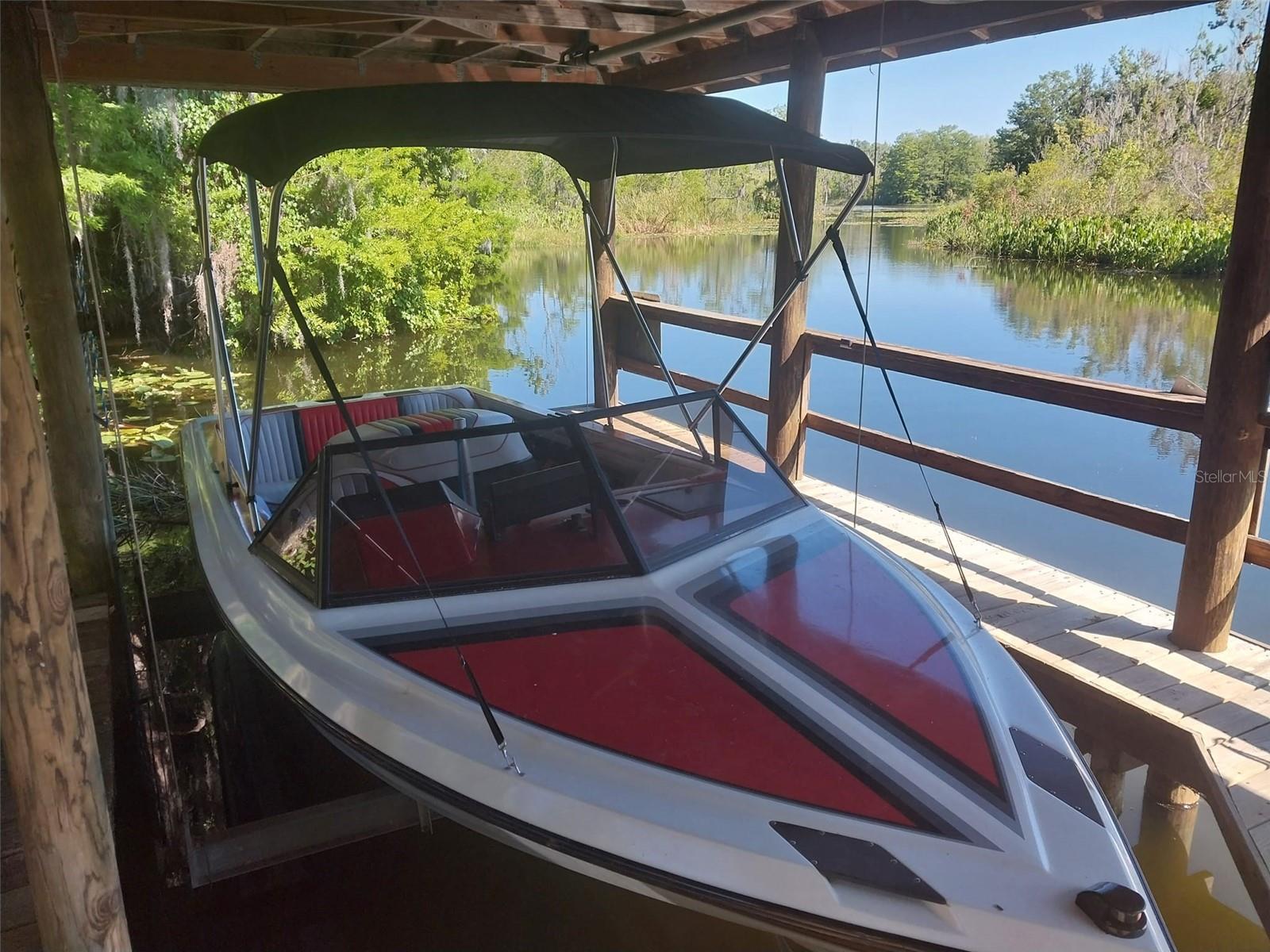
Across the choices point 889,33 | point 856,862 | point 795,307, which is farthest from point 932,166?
point 856,862

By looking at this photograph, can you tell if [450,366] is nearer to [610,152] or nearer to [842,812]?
[610,152]

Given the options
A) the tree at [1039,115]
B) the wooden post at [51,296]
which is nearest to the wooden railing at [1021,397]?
the wooden post at [51,296]

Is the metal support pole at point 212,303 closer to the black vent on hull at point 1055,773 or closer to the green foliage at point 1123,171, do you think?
the black vent on hull at point 1055,773

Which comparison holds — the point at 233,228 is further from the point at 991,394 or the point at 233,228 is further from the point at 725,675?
the point at 725,675

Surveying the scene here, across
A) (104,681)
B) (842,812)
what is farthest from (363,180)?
(842,812)

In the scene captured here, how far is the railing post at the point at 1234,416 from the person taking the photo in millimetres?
3027

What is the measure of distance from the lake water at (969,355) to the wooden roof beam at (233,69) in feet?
6.80

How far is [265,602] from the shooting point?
2.85m

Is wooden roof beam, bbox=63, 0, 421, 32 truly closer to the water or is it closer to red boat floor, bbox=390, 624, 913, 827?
the water

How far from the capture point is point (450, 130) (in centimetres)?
267

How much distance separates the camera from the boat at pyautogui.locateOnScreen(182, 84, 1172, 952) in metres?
1.83

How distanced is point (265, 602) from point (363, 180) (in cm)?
1207

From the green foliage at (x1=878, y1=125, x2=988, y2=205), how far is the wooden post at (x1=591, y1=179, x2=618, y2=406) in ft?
6.59

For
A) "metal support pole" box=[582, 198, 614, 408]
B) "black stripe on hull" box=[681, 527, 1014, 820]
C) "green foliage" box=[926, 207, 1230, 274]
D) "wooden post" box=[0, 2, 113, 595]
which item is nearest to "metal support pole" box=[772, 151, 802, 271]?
"metal support pole" box=[582, 198, 614, 408]
